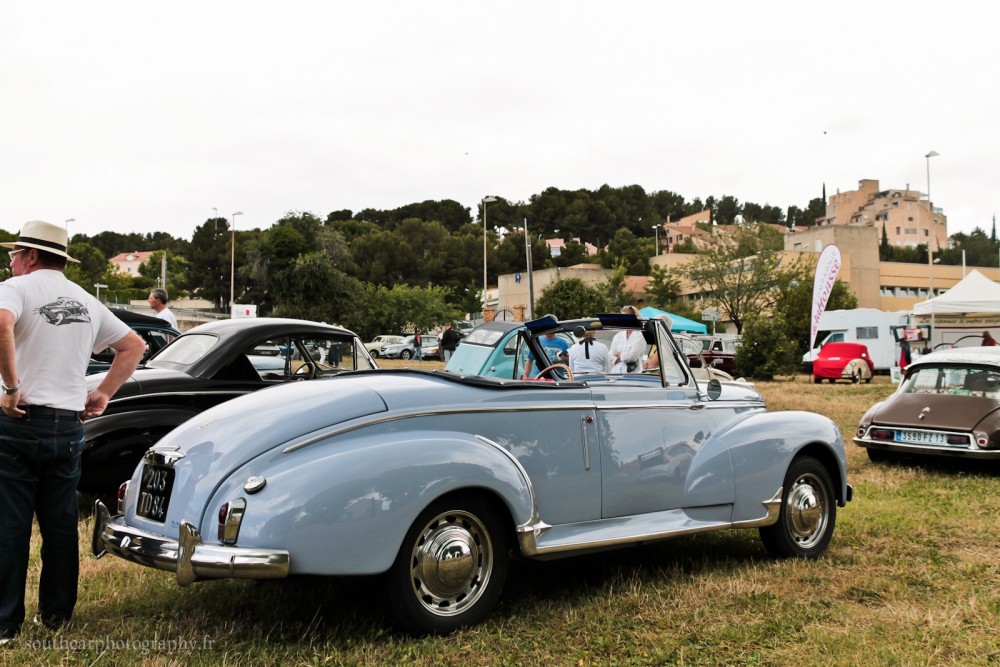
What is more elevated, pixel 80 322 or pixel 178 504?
pixel 80 322

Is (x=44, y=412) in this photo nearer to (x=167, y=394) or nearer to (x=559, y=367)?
(x=559, y=367)

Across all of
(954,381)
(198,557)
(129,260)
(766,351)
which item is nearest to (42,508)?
(198,557)

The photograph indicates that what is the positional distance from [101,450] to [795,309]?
39.2 metres

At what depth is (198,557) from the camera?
3404mm

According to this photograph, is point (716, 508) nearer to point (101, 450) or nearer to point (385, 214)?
point (101, 450)

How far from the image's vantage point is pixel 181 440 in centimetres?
401

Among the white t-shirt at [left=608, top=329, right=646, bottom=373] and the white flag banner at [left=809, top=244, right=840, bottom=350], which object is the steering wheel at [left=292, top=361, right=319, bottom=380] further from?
the white flag banner at [left=809, top=244, right=840, bottom=350]

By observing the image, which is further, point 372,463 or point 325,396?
point 325,396

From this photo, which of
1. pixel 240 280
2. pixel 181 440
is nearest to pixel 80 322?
pixel 181 440

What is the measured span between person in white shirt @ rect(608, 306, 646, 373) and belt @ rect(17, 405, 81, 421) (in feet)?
10.4

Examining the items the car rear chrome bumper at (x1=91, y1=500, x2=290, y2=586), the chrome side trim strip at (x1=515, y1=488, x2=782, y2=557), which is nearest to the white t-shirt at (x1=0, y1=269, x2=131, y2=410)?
the car rear chrome bumper at (x1=91, y1=500, x2=290, y2=586)

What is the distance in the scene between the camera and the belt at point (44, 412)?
368 centimetres

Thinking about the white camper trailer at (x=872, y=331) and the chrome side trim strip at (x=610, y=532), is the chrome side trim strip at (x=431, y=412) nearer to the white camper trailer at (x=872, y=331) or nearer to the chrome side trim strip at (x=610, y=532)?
the chrome side trim strip at (x=610, y=532)

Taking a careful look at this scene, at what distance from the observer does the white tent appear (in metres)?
21.5
